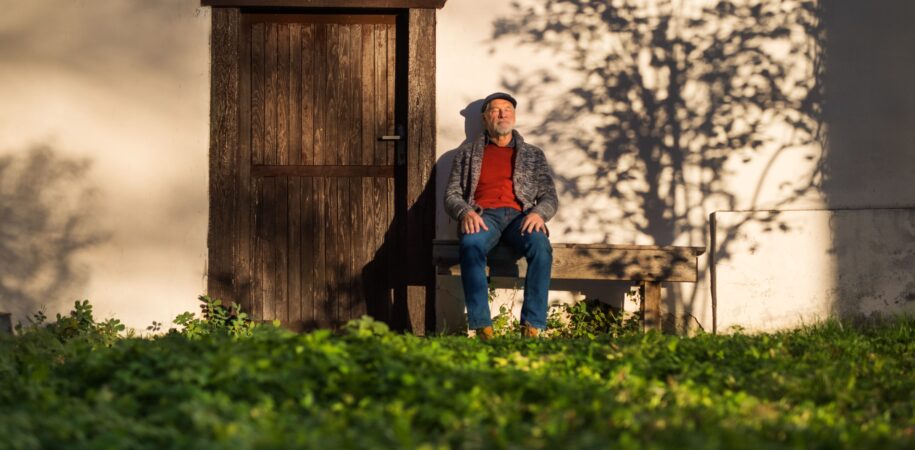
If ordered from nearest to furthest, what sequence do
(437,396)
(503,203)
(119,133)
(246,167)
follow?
(437,396) < (503,203) < (119,133) < (246,167)

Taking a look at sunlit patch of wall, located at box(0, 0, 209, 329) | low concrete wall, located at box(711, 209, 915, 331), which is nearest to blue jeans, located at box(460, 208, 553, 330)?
low concrete wall, located at box(711, 209, 915, 331)

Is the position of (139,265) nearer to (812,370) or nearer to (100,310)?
(100,310)

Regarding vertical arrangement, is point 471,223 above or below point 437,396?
above

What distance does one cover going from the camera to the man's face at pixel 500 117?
22.3 feet

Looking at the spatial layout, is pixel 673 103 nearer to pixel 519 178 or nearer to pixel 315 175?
pixel 519 178

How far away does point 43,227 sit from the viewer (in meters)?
7.17

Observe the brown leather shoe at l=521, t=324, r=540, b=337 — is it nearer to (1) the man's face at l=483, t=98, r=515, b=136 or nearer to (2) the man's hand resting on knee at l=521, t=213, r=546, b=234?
(2) the man's hand resting on knee at l=521, t=213, r=546, b=234

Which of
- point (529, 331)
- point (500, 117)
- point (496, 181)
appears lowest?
point (529, 331)

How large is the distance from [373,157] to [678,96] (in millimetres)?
2057

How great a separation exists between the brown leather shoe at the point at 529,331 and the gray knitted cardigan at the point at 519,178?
0.70 meters

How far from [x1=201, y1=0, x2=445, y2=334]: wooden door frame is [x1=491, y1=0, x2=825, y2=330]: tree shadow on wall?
27.3 inches

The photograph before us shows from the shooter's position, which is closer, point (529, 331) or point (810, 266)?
point (529, 331)

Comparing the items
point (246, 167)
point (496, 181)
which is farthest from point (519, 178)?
point (246, 167)

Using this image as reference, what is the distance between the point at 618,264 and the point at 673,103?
47.5 inches
